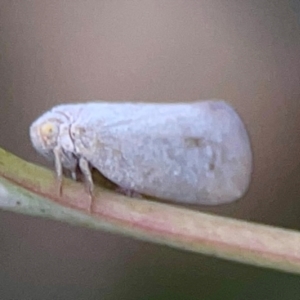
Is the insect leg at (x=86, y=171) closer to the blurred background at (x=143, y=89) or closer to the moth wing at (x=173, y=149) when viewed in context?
the moth wing at (x=173, y=149)

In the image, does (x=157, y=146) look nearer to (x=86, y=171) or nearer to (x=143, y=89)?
(x=86, y=171)

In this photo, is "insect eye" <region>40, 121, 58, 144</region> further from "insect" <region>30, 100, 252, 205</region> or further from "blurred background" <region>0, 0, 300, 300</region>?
"blurred background" <region>0, 0, 300, 300</region>

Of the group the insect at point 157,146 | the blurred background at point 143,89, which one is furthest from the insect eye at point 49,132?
the blurred background at point 143,89

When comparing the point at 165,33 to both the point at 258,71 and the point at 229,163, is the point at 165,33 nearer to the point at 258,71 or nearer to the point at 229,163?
the point at 258,71

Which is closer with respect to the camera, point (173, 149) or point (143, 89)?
point (173, 149)

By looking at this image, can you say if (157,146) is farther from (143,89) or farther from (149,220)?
(143,89)

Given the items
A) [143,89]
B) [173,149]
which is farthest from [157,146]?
[143,89]

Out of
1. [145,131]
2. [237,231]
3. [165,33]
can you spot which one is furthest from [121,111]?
[165,33]
